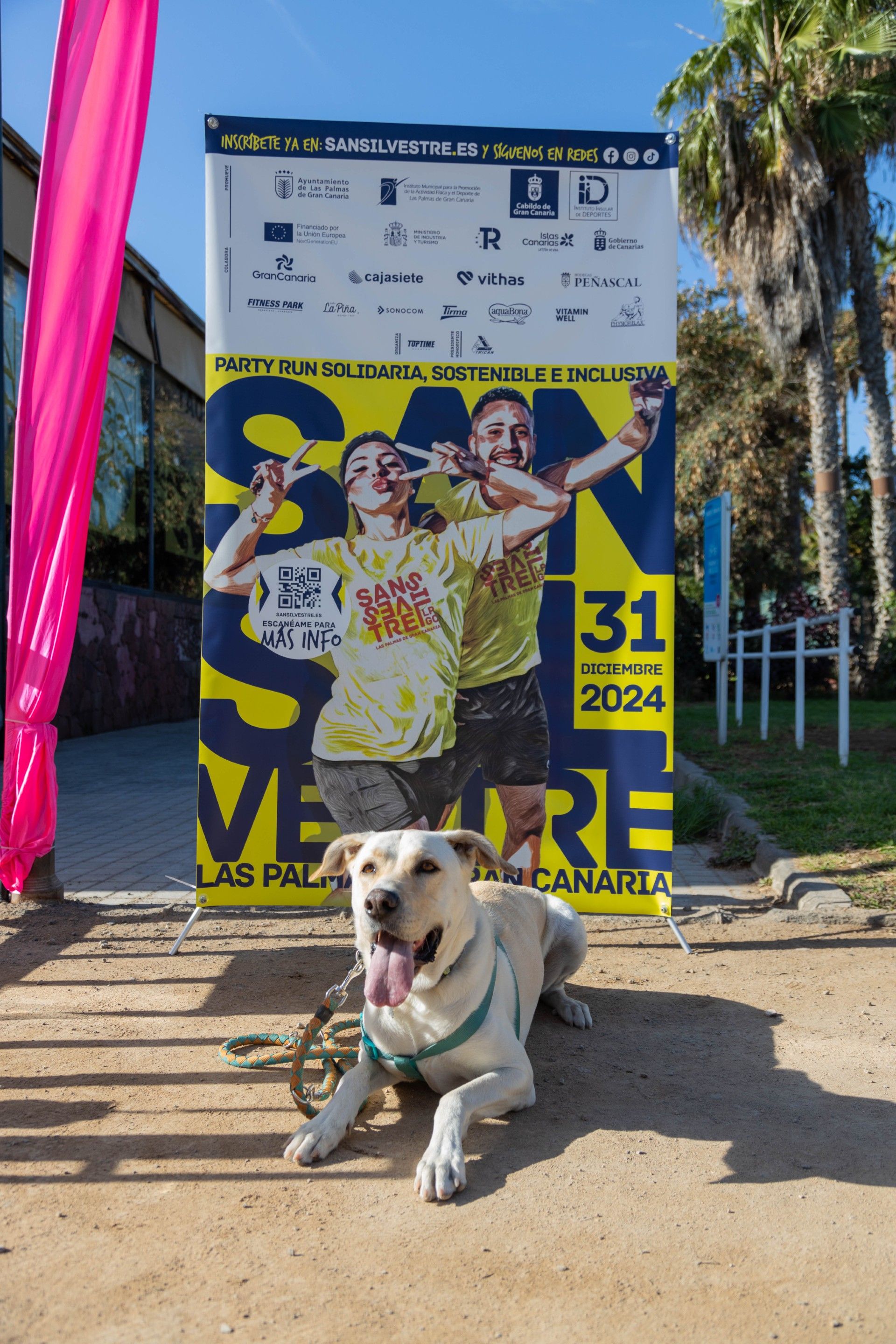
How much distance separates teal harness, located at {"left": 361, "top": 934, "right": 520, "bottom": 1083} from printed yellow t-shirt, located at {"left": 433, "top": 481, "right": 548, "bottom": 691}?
166cm

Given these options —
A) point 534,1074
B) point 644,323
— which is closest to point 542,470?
point 644,323

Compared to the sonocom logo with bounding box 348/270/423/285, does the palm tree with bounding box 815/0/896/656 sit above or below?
above

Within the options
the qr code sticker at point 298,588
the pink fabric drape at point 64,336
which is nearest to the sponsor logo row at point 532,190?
the pink fabric drape at point 64,336

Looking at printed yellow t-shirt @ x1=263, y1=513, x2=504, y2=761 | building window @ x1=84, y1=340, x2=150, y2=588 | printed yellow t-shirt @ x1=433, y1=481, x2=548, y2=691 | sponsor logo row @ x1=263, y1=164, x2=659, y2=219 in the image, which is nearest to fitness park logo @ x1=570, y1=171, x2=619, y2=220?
sponsor logo row @ x1=263, y1=164, x2=659, y2=219

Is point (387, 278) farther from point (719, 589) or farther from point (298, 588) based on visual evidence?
point (719, 589)

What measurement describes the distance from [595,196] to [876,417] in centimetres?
1516

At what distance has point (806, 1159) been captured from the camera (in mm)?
2760

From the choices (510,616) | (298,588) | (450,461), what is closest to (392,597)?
(298,588)

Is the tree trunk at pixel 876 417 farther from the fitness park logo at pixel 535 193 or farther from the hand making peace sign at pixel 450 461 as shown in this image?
the hand making peace sign at pixel 450 461

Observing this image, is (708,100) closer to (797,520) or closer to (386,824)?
(797,520)

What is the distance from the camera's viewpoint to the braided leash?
3133mm

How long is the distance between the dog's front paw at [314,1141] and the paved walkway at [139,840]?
2957 millimetres

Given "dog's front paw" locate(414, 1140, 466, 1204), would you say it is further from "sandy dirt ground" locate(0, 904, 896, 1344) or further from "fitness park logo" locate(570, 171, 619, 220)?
"fitness park logo" locate(570, 171, 619, 220)

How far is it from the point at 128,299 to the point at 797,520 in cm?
1491
